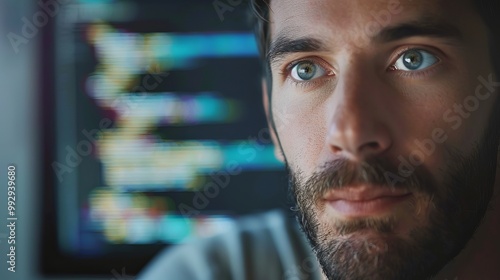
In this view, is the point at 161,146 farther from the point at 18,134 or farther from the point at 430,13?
the point at 430,13

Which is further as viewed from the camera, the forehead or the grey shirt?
the grey shirt

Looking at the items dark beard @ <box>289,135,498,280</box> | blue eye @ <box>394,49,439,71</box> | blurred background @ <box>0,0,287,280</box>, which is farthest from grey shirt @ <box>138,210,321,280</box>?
blue eye @ <box>394,49,439,71</box>

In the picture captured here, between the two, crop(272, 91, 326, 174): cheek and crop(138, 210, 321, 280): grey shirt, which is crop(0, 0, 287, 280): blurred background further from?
crop(272, 91, 326, 174): cheek

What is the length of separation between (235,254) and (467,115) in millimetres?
311

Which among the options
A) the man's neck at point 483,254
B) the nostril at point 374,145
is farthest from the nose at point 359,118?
the man's neck at point 483,254

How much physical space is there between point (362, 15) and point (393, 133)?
0.11 meters

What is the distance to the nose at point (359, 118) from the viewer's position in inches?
21.8

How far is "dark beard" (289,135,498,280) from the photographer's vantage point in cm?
57

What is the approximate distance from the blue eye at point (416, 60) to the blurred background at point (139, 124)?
0.80 ft

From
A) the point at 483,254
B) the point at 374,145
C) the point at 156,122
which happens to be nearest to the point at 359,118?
the point at 374,145

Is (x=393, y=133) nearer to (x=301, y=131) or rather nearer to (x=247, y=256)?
(x=301, y=131)

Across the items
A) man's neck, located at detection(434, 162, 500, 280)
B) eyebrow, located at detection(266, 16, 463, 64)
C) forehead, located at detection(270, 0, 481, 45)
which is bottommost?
man's neck, located at detection(434, 162, 500, 280)

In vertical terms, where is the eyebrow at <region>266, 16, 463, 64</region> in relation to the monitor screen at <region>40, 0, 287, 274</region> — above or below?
above

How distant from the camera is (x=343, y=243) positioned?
1.90 feet
